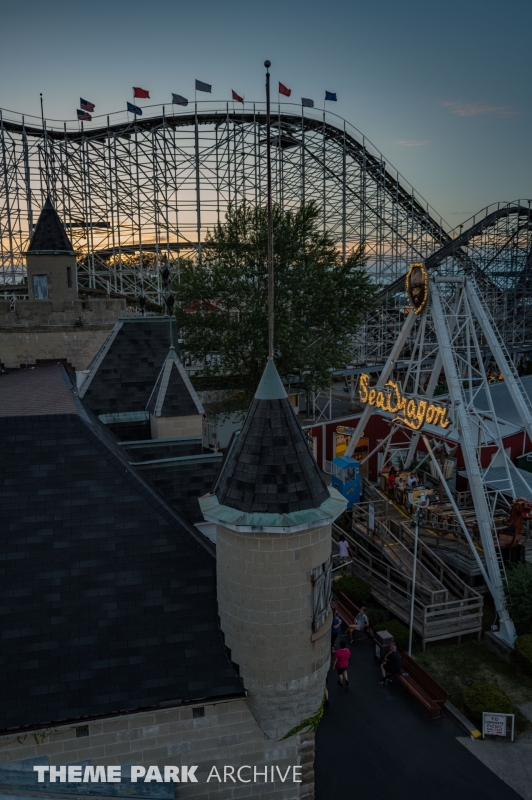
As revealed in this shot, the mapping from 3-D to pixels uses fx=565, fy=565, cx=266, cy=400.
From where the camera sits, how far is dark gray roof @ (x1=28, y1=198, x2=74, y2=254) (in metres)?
26.3

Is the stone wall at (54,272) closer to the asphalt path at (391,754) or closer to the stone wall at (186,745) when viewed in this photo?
the asphalt path at (391,754)

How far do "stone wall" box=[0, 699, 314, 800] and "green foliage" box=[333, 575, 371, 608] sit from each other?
829 cm

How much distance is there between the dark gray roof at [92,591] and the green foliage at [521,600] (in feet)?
34.1

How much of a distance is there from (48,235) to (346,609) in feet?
69.0

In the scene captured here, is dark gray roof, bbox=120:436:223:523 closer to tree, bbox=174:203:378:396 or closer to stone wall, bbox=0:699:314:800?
stone wall, bbox=0:699:314:800

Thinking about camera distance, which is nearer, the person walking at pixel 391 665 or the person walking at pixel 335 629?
the person walking at pixel 391 665

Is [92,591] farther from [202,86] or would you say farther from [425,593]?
[202,86]

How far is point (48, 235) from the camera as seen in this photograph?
26406mm

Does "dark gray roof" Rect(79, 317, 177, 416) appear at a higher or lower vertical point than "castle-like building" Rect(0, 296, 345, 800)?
higher

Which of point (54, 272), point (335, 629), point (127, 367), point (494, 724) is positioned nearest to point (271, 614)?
point (494, 724)

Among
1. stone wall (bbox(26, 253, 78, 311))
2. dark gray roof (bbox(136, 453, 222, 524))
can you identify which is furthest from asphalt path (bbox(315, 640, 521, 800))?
stone wall (bbox(26, 253, 78, 311))

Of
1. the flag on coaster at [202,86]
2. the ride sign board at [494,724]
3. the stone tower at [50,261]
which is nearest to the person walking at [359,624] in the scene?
the ride sign board at [494,724]

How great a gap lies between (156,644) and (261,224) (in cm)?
2255

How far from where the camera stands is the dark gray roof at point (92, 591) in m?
8.07
